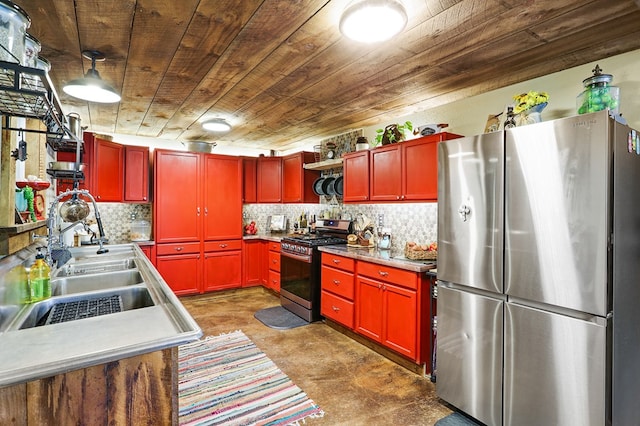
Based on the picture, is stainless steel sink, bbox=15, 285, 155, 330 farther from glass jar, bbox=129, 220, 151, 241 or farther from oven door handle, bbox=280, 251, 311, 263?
glass jar, bbox=129, 220, 151, 241

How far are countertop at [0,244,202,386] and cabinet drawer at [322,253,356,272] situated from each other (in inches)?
85.4

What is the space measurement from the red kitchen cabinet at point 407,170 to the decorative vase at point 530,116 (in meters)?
0.79

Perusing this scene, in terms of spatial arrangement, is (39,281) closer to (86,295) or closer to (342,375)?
(86,295)

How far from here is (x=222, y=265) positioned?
16.3ft

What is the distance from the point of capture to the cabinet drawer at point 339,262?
333cm

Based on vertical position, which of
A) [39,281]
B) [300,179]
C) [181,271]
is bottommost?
[181,271]

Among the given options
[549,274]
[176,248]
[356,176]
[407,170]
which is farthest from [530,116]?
[176,248]

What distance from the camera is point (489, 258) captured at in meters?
1.96

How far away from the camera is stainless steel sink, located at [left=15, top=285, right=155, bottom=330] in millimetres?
1396

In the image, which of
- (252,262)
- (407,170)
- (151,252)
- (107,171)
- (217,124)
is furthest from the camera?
(252,262)

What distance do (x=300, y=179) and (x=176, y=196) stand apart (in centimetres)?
181

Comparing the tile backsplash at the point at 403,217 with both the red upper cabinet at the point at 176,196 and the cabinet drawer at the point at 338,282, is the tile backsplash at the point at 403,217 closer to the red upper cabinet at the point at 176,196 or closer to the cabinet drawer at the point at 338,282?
the cabinet drawer at the point at 338,282

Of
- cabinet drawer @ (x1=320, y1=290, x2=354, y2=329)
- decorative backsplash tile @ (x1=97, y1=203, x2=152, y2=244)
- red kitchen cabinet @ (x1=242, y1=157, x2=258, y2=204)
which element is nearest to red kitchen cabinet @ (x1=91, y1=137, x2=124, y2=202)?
decorative backsplash tile @ (x1=97, y1=203, x2=152, y2=244)

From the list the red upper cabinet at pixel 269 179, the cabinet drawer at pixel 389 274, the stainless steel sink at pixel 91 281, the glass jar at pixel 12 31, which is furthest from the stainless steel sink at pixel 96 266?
the red upper cabinet at pixel 269 179
